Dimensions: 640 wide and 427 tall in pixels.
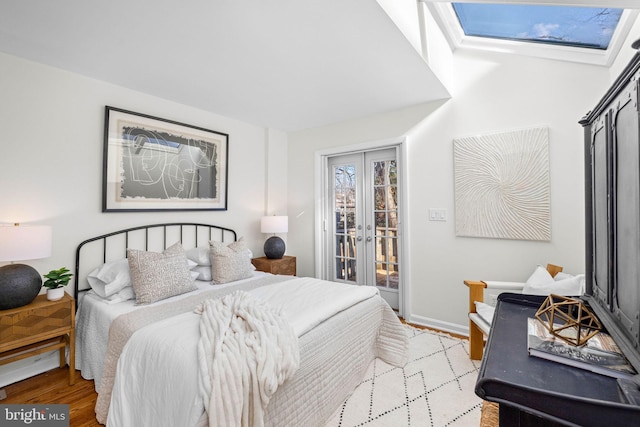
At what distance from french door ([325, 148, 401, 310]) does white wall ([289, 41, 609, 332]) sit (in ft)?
1.05

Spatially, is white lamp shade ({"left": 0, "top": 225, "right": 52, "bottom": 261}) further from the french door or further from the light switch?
the light switch

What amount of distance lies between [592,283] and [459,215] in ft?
5.57

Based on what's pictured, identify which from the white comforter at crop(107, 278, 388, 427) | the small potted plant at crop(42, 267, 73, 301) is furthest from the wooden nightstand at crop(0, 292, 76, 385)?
the white comforter at crop(107, 278, 388, 427)

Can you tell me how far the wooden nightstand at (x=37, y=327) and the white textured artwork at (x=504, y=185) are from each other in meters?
3.40

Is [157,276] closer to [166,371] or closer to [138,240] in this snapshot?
[138,240]

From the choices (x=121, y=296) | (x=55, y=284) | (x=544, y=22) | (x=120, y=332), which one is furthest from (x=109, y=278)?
(x=544, y=22)

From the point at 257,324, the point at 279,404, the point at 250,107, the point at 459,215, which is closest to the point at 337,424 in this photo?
the point at 279,404

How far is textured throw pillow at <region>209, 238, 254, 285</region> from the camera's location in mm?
2750

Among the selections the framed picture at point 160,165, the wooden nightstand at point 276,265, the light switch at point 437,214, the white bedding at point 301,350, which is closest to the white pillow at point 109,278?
the white bedding at point 301,350

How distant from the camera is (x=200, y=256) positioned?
9.53 ft

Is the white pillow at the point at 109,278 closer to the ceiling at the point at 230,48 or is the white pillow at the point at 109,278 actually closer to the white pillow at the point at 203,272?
the white pillow at the point at 203,272

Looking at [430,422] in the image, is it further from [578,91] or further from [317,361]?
[578,91]

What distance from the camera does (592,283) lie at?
1286 millimetres

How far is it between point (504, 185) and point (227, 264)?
2.72 m
